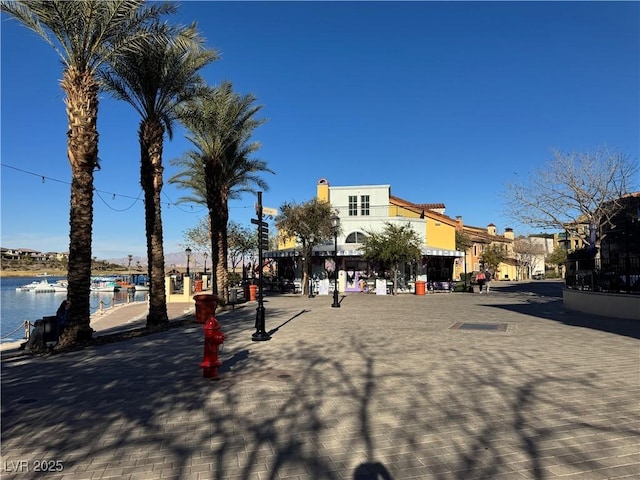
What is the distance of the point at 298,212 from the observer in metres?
26.9

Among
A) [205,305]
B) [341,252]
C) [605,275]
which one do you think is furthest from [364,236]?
[205,305]

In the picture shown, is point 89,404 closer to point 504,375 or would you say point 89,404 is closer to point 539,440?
point 539,440

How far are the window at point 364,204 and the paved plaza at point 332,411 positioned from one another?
2389 cm

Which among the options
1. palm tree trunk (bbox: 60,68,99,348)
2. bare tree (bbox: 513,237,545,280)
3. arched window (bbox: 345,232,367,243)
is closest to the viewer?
palm tree trunk (bbox: 60,68,99,348)

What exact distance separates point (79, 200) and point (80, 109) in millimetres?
2262

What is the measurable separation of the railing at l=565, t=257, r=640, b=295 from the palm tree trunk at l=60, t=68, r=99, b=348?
1631 cm

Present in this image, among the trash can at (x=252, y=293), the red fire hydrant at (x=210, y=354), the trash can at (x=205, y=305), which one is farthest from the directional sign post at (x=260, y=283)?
the trash can at (x=252, y=293)

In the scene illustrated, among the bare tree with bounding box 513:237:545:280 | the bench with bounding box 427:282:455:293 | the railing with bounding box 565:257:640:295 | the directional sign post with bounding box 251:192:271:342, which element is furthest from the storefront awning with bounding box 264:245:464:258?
the bare tree with bounding box 513:237:545:280

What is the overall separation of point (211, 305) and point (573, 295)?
574 inches

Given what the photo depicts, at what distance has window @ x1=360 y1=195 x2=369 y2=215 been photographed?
33844 millimetres

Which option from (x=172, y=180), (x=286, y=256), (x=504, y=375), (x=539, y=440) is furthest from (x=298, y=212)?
(x=539, y=440)

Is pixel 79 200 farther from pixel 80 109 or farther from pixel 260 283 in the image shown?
pixel 260 283

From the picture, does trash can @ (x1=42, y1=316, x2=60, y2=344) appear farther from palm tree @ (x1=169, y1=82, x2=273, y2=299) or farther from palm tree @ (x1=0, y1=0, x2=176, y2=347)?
palm tree @ (x1=169, y1=82, x2=273, y2=299)

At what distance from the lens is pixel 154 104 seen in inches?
576
